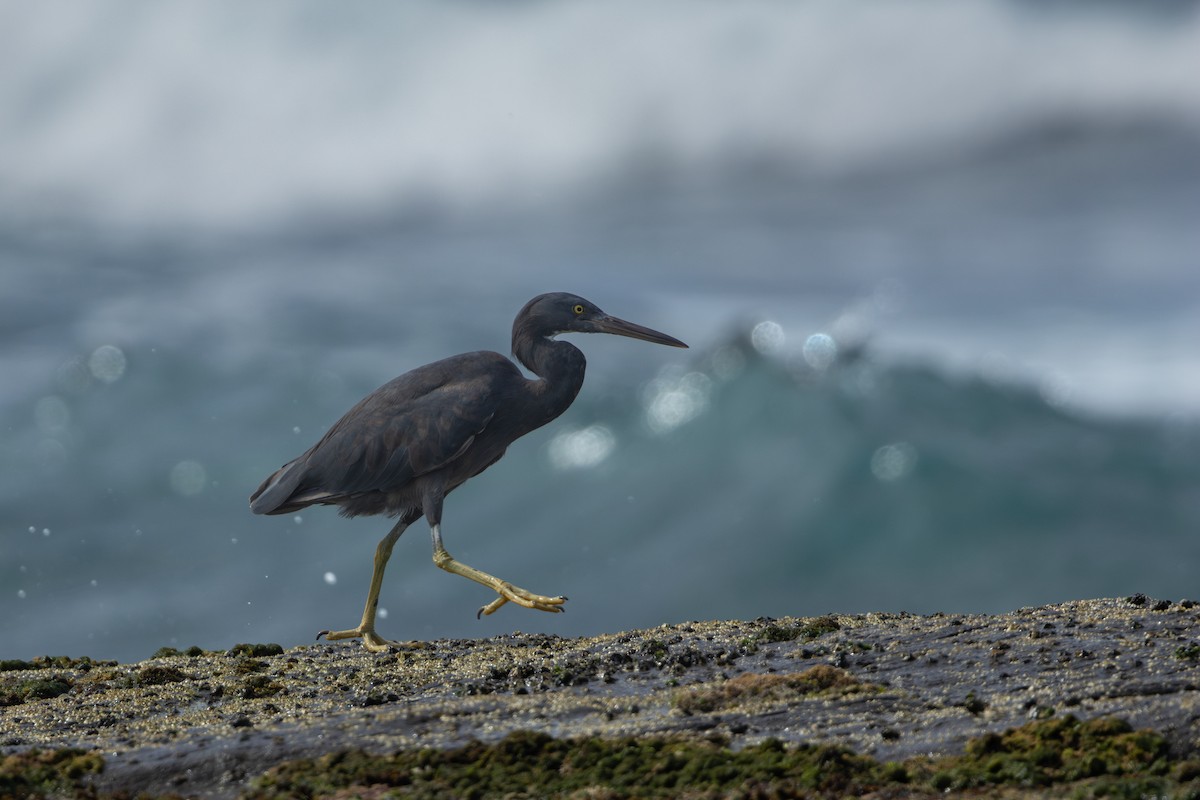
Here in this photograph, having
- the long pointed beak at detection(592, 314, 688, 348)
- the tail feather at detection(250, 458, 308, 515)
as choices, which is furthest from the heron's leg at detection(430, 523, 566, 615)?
the long pointed beak at detection(592, 314, 688, 348)

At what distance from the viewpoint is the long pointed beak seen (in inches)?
532

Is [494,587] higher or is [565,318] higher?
[565,318]

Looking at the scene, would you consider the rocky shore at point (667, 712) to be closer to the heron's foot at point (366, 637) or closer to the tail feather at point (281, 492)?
the heron's foot at point (366, 637)

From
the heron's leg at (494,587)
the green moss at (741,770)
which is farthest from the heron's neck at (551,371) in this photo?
the green moss at (741,770)

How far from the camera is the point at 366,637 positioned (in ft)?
40.0

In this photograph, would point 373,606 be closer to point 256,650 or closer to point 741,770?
point 256,650

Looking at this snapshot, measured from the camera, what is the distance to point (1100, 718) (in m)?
7.09

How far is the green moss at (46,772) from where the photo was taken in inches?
276

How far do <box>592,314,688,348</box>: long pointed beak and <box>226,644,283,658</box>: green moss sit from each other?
15.0 feet

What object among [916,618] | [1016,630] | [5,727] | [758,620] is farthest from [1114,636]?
[5,727]

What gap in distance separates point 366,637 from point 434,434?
6.72ft

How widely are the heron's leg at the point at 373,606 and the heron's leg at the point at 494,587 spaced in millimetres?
595

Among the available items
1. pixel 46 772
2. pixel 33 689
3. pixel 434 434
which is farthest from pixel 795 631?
pixel 33 689

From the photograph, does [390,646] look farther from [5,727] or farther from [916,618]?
[916,618]
